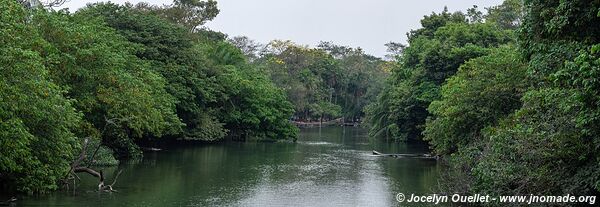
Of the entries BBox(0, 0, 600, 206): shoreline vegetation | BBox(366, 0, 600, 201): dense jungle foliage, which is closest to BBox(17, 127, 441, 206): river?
BBox(0, 0, 600, 206): shoreline vegetation

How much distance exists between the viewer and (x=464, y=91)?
28406mm

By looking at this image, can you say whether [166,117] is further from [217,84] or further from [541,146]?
[541,146]

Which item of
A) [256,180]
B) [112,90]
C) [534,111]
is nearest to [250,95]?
[112,90]

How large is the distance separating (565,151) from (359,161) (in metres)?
21.2

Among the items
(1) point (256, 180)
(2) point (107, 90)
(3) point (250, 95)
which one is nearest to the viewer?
(1) point (256, 180)

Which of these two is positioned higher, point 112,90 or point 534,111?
point 112,90

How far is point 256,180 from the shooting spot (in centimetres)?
2567

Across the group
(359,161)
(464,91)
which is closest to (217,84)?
(359,161)

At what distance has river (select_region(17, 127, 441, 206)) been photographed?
20.0 meters

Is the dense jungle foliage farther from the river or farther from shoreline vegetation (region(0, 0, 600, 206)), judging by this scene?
the river

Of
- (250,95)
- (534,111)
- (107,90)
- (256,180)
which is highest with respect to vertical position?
(250,95)

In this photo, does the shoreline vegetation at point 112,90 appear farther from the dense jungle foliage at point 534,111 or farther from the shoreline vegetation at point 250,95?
the dense jungle foliage at point 534,111

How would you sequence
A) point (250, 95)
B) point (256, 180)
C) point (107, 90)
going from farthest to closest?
1. point (250, 95)
2. point (107, 90)
3. point (256, 180)

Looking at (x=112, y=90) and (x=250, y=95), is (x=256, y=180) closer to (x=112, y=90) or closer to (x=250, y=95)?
(x=112, y=90)
